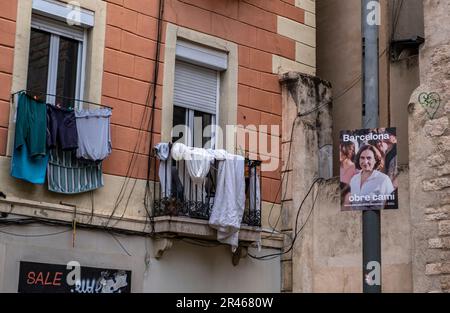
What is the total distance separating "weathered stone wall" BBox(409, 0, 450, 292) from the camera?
39.1 feet

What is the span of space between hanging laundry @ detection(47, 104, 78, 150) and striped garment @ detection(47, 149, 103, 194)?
211 mm

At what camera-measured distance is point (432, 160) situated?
1227cm

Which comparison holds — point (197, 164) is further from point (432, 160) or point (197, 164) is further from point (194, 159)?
point (432, 160)

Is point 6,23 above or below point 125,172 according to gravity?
above

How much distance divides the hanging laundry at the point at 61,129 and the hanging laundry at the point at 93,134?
0.13 meters

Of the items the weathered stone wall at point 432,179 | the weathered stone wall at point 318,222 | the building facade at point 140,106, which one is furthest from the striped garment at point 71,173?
the weathered stone wall at point 432,179

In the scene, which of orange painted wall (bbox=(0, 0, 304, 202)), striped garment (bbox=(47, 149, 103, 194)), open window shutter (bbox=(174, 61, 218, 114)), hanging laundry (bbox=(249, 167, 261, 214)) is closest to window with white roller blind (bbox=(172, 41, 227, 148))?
open window shutter (bbox=(174, 61, 218, 114))

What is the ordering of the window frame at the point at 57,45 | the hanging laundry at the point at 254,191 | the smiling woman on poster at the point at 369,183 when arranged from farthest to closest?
the hanging laundry at the point at 254,191, the window frame at the point at 57,45, the smiling woman on poster at the point at 369,183

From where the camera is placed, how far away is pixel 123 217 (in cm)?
1205

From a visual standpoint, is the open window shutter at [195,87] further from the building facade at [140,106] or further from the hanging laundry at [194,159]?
the hanging laundry at [194,159]

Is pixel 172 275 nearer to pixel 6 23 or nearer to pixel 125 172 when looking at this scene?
pixel 125 172

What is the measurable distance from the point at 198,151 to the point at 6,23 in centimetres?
346

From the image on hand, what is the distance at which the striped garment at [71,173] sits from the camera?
11.3 metres
